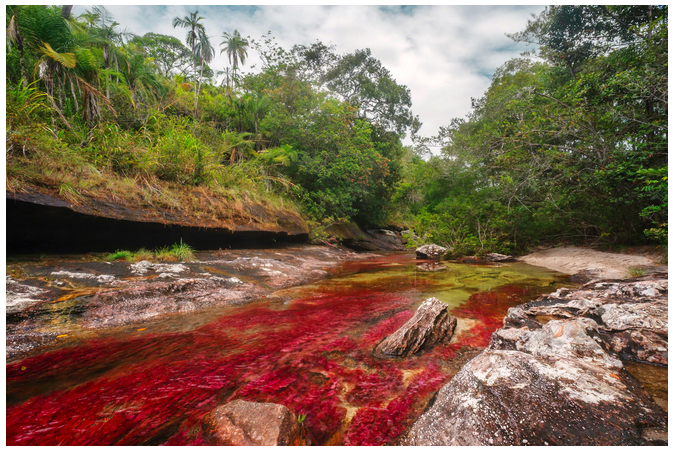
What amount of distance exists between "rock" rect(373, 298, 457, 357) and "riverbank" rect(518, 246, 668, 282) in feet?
16.2

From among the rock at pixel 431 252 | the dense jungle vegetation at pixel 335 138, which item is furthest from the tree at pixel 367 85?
the rock at pixel 431 252

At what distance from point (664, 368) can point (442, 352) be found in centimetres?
158

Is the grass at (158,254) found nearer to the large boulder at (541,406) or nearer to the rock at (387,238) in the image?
the large boulder at (541,406)

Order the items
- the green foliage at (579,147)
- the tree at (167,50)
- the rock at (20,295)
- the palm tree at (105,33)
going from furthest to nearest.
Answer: the tree at (167,50) → the palm tree at (105,33) → the green foliage at (579,147) → the rock at (20,295)

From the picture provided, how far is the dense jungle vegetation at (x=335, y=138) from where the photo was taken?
5617 mm

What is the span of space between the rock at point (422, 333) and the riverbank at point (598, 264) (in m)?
4.94

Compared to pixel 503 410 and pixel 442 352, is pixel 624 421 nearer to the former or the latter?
pixel 503 410

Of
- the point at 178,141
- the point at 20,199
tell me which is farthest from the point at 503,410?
the point at 178,141

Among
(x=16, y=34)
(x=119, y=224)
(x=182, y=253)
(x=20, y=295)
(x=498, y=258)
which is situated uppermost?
(x=16, y=34)

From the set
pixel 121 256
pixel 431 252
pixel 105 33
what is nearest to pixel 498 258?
pixel 431 252

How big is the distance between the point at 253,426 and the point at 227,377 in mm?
751

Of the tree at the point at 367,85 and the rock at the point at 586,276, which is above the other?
the tree at the point at 367,85

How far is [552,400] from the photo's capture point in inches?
55.9

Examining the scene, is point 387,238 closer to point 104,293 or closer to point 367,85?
point 367,85
